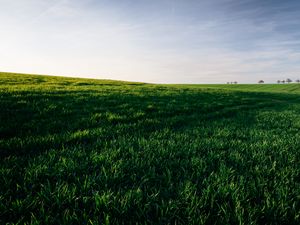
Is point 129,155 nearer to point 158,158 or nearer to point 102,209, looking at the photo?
point 158,158

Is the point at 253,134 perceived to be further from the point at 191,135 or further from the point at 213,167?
the point at 213,167

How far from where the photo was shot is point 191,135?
5.50 m

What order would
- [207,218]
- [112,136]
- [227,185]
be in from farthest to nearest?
[112,136] → [227,185] → [207,218]

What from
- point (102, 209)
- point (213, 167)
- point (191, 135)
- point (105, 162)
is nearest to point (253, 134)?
point (191, 135)

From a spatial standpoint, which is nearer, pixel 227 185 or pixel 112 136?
pixel 227 185

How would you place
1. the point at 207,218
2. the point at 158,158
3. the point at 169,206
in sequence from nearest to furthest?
the point at 207,218
the point at 169,206
the point at 158,158

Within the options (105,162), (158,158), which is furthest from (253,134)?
(105,162)

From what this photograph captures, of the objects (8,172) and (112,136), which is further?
(112,136)

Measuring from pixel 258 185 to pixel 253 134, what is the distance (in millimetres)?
3611

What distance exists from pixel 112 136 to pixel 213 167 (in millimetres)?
2631

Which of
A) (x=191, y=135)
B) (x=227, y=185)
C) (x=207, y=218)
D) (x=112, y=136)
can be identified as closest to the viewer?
(x=207, y=218)

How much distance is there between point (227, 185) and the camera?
266cm

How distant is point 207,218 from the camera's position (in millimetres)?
2068

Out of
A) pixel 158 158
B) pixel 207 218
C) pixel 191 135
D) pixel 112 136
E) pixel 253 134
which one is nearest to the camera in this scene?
pixel 207 218
